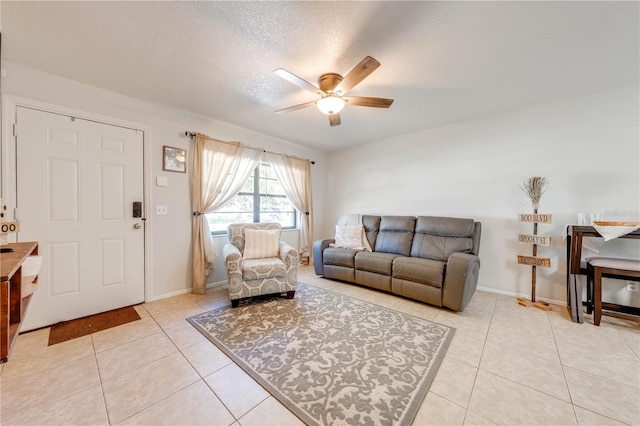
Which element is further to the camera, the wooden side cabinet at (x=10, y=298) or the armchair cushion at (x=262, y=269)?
the armchair cushion at (x=262, y=269)

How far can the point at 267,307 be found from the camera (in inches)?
101

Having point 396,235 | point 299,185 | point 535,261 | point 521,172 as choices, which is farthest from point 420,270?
point 299,185

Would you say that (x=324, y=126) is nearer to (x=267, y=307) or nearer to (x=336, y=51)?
(x=336, y=51)

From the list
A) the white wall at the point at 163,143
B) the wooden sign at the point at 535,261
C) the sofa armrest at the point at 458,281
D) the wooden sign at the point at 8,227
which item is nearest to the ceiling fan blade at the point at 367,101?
the sofa armrest at the point at 458,281

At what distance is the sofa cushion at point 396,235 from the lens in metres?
3.34

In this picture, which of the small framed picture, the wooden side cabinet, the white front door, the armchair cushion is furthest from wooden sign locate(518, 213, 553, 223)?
the white front door

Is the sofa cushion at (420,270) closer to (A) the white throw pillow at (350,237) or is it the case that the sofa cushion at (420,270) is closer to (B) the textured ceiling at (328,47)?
(A) the white throw pillow at (350,237)

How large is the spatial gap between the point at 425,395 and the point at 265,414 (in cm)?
94

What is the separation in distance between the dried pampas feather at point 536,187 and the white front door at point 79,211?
447cm

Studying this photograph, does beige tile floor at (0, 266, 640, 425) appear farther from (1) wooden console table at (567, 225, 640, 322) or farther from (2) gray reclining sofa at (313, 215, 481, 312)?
(2) gray reclining sofa at (313, 215, 481, 312)

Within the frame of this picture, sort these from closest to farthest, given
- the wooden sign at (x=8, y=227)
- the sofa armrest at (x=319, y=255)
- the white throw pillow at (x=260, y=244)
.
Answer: the wooden sign at (x=8, y=227), the white throw pillow at (x=260, y=244), the sofa armrest at (x=319, y=255)

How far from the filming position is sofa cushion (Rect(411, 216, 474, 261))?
2924 mm

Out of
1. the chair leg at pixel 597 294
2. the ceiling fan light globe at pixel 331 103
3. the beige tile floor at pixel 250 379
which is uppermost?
the ceiling fan light globe at pixel 331 103

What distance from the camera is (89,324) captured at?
221cm
